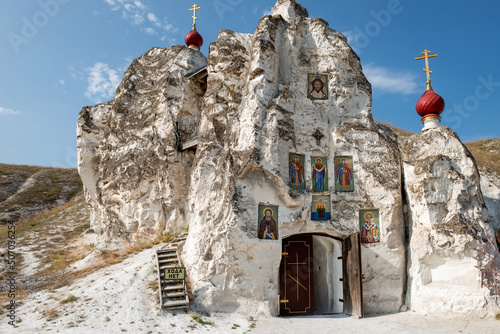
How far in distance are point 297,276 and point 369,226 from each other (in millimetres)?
2768

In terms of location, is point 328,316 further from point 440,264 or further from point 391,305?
point 440,264

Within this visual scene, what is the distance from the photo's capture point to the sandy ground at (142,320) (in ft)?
30.1

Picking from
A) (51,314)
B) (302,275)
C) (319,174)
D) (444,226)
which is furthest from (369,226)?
Answer: (51,314)

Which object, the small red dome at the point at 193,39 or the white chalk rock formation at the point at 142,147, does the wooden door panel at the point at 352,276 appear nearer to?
the white chalk rock formation at the point at 142,147

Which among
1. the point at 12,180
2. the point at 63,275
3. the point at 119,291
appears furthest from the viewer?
the point at 12,180

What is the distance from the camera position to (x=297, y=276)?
12312mm

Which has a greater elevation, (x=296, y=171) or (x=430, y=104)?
(x=430, y=104)

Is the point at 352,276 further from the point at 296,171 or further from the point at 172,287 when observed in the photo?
the point at 172,287

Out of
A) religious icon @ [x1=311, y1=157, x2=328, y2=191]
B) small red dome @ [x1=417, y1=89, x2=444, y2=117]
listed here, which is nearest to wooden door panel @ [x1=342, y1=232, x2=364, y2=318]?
religious icon @ [x1=311, y1=157, x2=328, y2=191]

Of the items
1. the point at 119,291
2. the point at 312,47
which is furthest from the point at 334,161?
the point at 119,291

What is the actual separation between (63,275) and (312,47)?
38.4 ft

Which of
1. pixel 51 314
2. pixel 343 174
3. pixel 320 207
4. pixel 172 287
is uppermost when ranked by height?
pixel 343 174

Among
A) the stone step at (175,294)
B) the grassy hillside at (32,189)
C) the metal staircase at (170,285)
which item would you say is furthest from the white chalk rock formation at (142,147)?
the grassy hillside at (32,189)

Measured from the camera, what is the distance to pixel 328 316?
11250 mm
